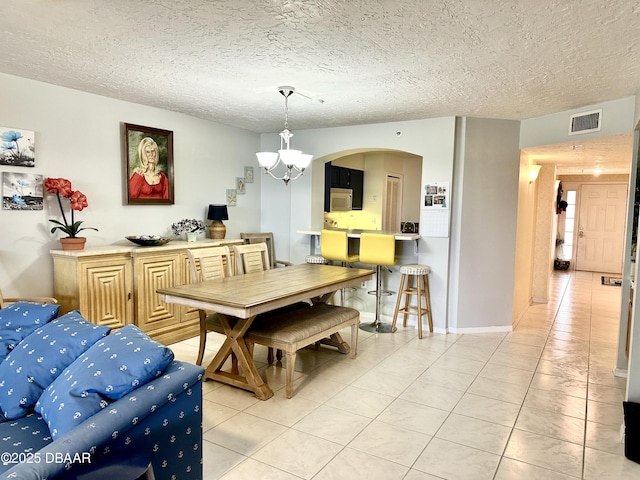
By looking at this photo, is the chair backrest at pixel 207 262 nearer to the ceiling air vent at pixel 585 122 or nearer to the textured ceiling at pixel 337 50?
the textured ceiling at pixel 337 50

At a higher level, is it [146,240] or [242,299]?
[146,240]

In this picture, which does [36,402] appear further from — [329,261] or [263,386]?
[329,261]

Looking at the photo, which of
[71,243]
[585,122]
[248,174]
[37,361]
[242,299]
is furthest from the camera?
[248,174]

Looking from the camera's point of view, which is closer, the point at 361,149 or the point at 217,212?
the point at 217,212

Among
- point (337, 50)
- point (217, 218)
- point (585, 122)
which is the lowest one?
point (217, 218)

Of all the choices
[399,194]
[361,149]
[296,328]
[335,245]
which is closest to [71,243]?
[296,328]

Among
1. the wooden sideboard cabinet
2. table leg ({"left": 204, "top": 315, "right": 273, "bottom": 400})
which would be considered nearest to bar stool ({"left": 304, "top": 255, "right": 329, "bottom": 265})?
the wooden sideboard cabinet

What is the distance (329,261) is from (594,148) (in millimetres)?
3248

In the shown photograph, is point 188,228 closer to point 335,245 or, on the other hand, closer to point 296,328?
point 335,245

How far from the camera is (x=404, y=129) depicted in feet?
16.3

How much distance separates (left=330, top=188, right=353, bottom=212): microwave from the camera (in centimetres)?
668

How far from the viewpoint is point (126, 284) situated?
3867 mm

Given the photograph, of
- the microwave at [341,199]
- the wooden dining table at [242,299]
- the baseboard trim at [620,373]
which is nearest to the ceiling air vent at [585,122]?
the baseboard trim at [620,373]

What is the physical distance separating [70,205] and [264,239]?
2.57 meters
